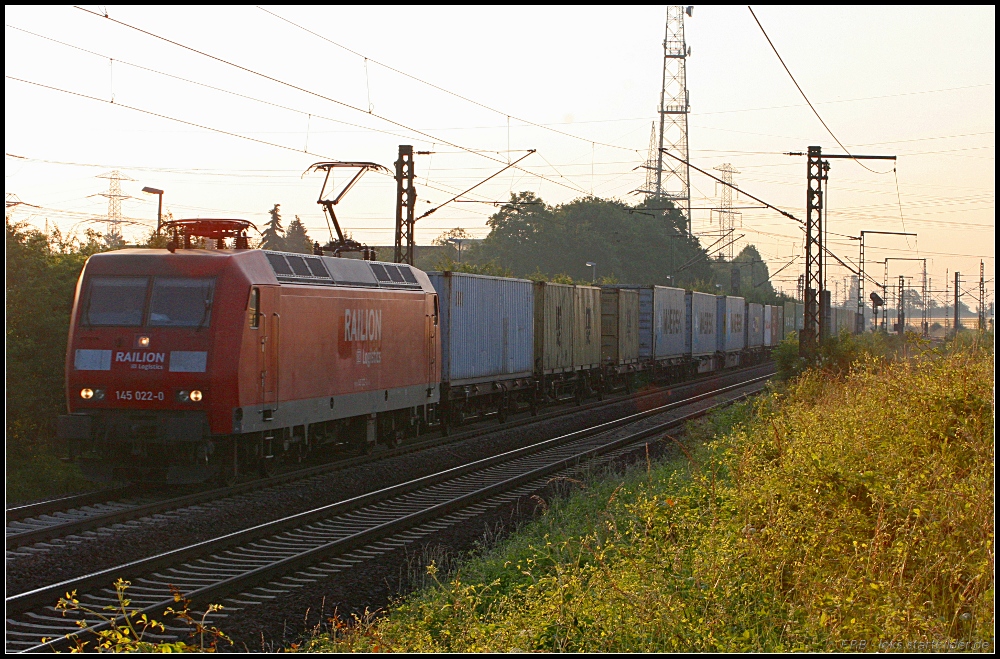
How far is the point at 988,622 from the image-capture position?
6.09 metres

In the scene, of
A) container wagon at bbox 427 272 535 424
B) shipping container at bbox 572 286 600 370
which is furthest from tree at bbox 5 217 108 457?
shipping container at bbox 572 286 600 370

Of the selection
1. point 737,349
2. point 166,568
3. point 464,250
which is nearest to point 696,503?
point 166,568

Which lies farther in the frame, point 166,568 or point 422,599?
point 166,568

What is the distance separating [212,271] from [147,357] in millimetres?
1395

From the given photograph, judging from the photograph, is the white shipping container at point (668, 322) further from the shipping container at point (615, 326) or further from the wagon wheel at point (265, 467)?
the wagon wheel at point (265, 467)

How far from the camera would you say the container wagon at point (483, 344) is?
70.1 feet

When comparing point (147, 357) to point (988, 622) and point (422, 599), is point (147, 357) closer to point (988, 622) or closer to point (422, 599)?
point (422, 599)

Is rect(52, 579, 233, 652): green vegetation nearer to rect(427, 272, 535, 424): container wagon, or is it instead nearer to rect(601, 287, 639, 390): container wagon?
rect(427, 272, 535, 424): container wagon

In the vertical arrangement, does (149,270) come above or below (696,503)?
above

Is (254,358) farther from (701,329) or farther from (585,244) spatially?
(585,244)

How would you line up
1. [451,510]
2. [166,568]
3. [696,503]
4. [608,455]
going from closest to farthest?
[166,568]
[696,503]
[451,510]
[608,455]

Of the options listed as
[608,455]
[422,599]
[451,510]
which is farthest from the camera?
[608,455]

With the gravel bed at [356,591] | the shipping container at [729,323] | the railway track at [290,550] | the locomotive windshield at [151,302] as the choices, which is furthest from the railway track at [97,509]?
the shipping container at [729,323]

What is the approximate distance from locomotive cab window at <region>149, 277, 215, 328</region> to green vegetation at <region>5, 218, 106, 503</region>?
142 inches
